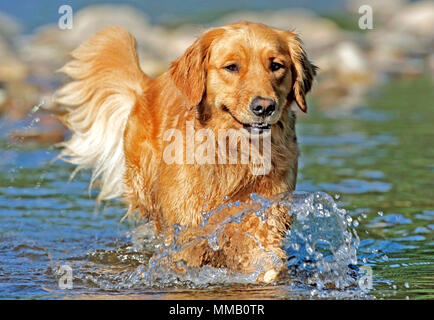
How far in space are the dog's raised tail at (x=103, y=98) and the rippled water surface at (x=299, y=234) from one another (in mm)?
669

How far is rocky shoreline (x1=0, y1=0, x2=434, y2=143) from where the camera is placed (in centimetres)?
1644

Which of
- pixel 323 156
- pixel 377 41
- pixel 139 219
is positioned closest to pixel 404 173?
pixel 323 156

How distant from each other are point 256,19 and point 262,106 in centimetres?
A: 3067

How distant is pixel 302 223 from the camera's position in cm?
728

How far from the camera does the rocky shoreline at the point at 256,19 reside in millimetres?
16438

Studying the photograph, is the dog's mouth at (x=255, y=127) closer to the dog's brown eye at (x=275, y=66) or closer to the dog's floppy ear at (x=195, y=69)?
the dog's floppy ear at (x=195, y=69)

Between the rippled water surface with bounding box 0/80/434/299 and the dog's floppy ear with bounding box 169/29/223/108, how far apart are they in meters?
1.06

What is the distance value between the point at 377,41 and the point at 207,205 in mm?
22896

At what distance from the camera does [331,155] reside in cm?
1134
